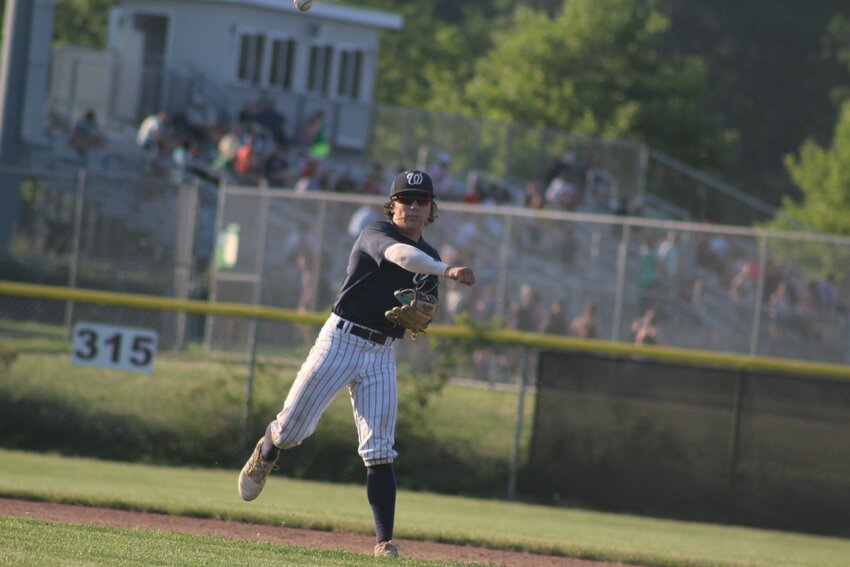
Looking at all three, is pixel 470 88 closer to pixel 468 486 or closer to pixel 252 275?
pixel 252 275

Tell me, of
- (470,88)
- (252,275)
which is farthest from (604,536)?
(470,88)

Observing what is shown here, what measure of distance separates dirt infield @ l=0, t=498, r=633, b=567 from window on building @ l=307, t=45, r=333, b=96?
22.0 meters

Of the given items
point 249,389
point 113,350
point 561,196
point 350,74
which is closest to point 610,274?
point 249,389

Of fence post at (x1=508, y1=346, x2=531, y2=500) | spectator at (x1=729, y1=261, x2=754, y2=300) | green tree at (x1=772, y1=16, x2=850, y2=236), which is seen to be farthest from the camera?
green tree at (x1=772, y1=16, x2=850, y2=236)

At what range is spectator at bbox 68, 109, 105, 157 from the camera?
2406cm

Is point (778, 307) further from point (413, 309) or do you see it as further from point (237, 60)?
point (237, 60)

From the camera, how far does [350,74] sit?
31.6 m

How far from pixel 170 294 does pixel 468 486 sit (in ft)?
24.0

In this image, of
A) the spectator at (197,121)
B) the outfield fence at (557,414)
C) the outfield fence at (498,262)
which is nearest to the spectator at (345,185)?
the spectator at (197,121)

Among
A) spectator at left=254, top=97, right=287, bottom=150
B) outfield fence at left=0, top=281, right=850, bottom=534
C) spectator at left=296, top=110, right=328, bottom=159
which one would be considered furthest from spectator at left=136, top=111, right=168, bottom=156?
outfield fence at left=0, top=281, right=850, bottom=534

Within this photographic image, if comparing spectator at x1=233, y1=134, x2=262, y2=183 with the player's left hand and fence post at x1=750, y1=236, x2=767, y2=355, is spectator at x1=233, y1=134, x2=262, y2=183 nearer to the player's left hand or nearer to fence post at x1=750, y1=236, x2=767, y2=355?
fence post at x1=750, y1=236, x2=767, y2=355

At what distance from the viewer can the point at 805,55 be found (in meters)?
59.3

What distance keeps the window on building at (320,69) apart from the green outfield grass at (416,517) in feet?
61.4

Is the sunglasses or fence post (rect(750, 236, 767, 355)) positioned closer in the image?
the sunglasses
